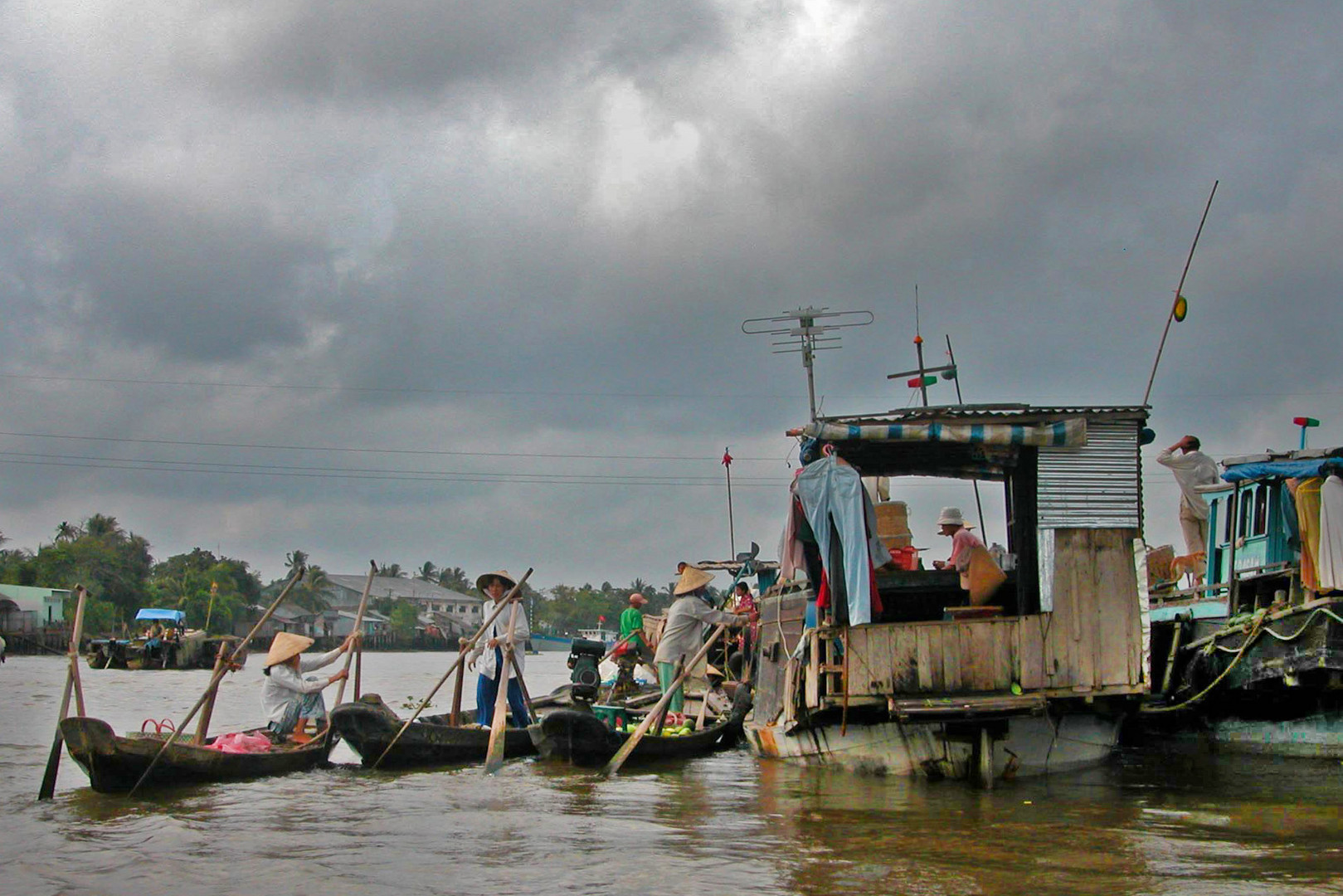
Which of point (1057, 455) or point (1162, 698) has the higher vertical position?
point (1057, 455)

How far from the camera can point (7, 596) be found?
58250mm

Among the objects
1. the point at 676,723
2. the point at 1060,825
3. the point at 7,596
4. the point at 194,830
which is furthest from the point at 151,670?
the point at 1060,825

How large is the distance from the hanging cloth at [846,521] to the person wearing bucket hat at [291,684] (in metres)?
4.94

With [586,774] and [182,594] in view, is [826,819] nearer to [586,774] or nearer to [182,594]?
[586,774]

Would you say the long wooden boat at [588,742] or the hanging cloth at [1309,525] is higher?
the hanging cloth at [1309,525]

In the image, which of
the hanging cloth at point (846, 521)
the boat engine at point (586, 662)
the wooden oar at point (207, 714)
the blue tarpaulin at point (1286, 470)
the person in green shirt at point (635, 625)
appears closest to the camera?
the hanging cloth at point (846, 521)

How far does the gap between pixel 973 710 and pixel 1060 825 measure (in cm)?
114

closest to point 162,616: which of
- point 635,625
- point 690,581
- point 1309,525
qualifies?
point 635,625

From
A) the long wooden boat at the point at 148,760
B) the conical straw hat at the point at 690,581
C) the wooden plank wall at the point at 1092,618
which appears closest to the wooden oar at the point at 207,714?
the long wooden boat at the point at 148,760

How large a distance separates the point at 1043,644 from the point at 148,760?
7.56 metres

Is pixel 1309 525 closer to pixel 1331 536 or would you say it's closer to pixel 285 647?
pixel 1331 536

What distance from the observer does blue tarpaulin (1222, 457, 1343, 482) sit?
36.7ft

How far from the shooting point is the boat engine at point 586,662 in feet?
49.3

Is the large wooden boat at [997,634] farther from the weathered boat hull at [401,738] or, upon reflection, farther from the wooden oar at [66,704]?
the wooden oar at [66,704]
